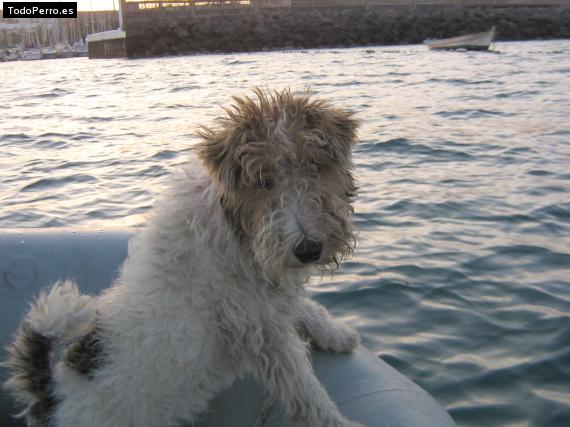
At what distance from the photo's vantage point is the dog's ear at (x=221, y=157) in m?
2.93

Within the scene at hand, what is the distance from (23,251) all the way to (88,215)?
3539 mm

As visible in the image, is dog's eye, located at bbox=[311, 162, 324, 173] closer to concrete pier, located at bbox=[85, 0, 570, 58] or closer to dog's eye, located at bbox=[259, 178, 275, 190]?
dog's eye, located at bbox=[259, 178, 275, 190]

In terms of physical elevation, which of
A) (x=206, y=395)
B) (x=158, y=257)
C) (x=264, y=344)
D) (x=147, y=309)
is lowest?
(x=206, y=395)

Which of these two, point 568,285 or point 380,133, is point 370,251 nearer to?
point 568,285

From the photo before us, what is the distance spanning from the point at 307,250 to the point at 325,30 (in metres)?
55.6

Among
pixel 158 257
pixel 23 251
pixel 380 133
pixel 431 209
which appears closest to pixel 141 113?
pixel 380 133

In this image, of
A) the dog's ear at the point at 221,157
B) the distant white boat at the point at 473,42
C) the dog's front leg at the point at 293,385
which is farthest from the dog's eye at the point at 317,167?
the distant white boat at the point at 473,42

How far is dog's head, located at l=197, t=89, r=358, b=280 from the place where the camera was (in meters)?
2.86

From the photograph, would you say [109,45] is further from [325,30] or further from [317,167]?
[317,167]

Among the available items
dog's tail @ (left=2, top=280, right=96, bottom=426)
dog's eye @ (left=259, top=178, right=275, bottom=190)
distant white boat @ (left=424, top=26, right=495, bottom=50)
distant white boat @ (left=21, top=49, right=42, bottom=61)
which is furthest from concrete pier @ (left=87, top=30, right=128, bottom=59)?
dog's eye @ (left=259, top=178, right=275, bottom=190)

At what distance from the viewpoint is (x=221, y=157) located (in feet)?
9.81

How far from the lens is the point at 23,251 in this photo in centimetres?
418

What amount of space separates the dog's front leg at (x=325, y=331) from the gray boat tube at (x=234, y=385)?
2.3 inches

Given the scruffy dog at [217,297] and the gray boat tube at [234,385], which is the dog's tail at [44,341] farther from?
the gray boat tube at [234,385]
